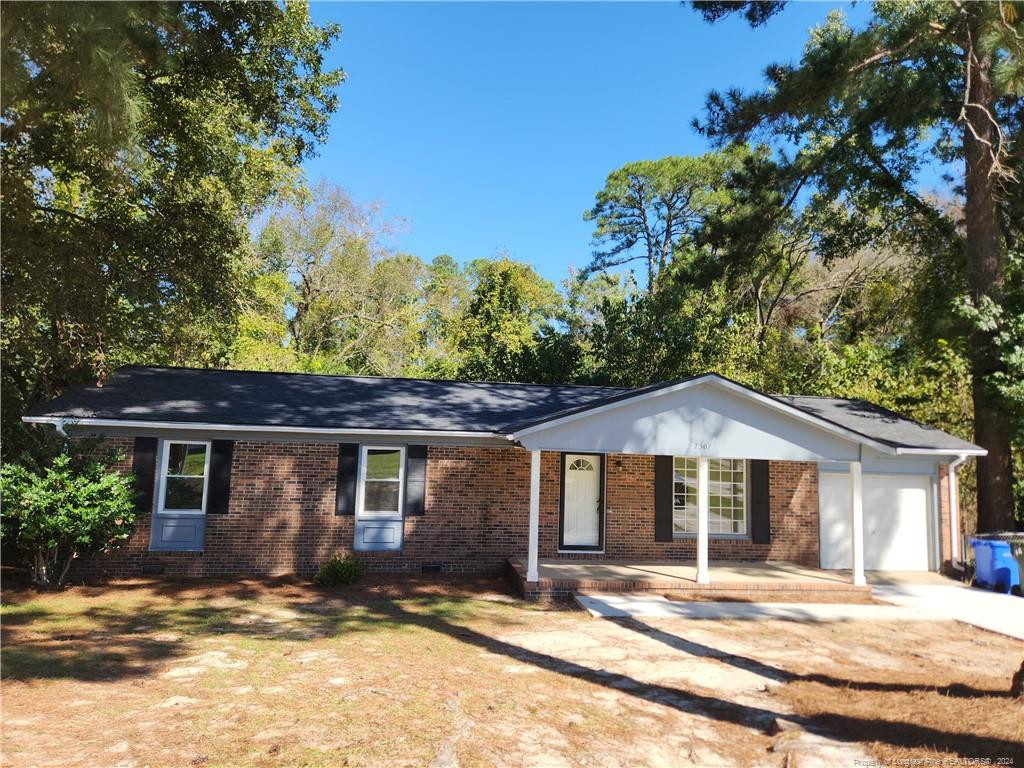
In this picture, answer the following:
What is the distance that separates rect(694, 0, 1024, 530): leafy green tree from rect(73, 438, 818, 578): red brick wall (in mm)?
4947

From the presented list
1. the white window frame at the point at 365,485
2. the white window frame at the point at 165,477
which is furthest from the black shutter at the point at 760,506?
the white window frame at the point at 165,477

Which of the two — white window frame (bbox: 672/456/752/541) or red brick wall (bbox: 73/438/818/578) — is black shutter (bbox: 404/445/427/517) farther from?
white window frame (bbox: 672/456/752/541)

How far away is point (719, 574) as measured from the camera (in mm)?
12883

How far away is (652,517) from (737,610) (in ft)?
11.4

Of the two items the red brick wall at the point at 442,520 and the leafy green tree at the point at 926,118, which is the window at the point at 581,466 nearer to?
the red brick wall at the point at 442,520

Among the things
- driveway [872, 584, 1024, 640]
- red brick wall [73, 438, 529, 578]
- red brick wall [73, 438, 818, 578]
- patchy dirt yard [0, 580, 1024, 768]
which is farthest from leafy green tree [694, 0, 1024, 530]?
red brick wall [73, 438, 529, 578]

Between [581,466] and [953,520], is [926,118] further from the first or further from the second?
[581,466]

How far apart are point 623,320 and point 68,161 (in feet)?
55.1

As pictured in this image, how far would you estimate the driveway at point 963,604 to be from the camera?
10383 mm

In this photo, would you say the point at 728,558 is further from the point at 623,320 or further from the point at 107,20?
the point at 107,20

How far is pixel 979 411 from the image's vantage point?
15375 millimetres

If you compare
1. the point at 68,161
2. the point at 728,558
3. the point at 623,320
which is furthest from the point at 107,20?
the point at 623,320

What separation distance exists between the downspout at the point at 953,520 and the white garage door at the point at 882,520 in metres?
0.53

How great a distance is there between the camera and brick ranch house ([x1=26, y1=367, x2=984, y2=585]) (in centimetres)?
1195
